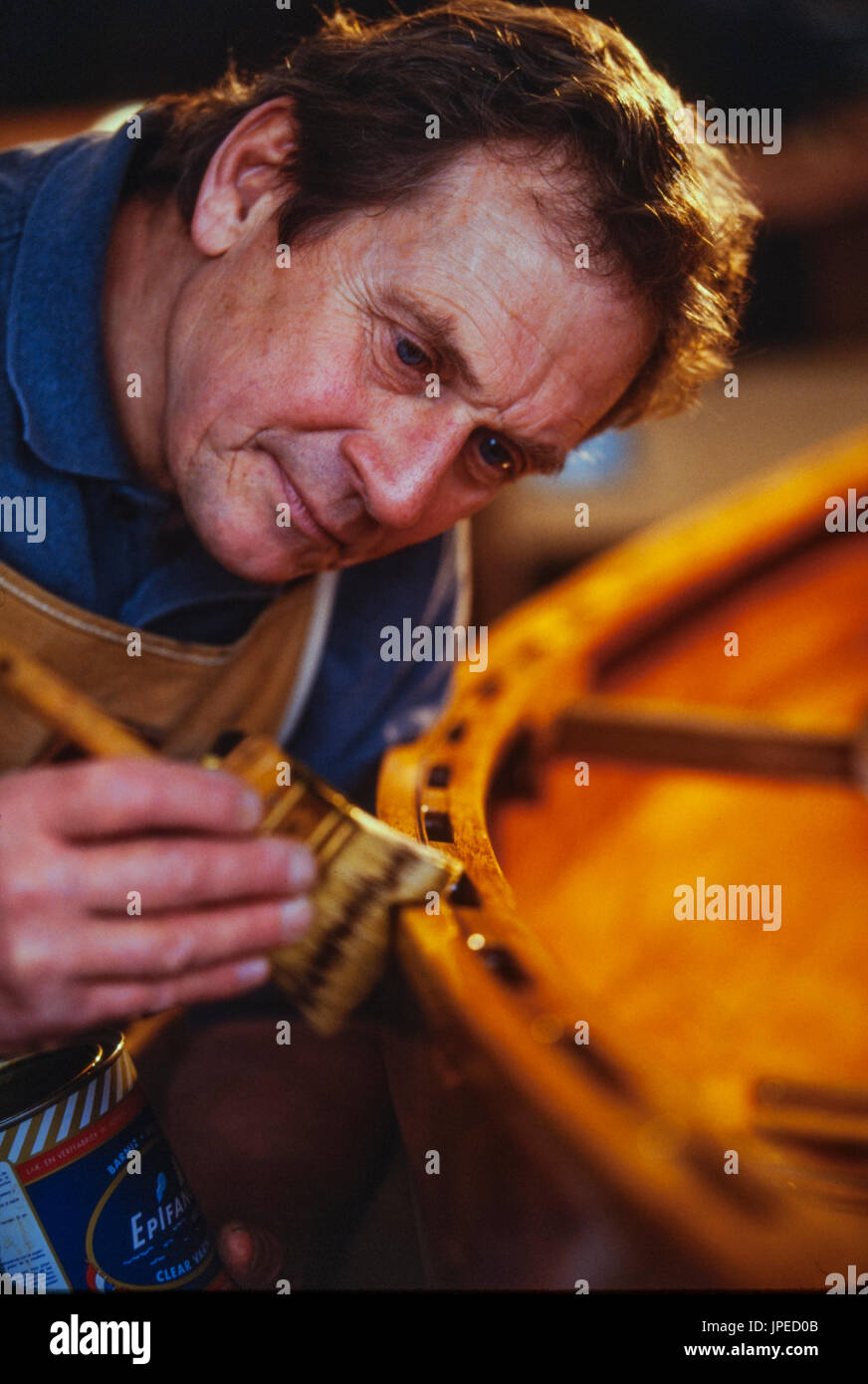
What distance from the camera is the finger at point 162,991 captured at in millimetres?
274

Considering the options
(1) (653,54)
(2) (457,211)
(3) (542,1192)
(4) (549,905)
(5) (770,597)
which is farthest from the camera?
(5) (770,597)

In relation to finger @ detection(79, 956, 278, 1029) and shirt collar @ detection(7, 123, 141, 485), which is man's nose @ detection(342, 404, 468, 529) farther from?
finger @ detection(79, 956, 278, 1029)

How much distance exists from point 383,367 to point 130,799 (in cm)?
26

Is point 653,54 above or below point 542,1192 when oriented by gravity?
above

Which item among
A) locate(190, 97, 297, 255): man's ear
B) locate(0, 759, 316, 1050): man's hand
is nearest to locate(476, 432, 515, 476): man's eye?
locate(190, 97, 297, 255): man's ear

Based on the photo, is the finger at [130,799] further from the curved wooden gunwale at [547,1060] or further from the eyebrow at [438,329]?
the eyebrow at [438,329]

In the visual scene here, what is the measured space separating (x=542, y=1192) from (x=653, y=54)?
2.04ft

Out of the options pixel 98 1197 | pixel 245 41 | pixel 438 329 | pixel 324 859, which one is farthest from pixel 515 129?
pixel 98 1197

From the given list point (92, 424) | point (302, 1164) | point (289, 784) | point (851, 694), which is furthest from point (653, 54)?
point (851, 694)

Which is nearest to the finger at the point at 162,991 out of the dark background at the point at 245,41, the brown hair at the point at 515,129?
the brown hair at the point at 515,129

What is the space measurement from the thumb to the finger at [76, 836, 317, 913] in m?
0.18

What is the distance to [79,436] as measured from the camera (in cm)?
49

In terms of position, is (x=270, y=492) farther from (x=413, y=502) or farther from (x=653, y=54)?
(x=653, y=54)

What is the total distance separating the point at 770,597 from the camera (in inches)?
48.6
